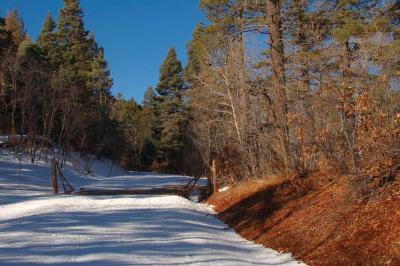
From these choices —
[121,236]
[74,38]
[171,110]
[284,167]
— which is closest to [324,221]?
[121,236]

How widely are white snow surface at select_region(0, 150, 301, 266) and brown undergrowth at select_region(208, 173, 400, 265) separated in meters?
0.43

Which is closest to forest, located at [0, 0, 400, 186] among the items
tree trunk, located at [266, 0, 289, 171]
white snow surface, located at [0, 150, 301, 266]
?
tree trunk, located at [266, 0, 289, 171]

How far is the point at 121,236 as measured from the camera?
9445mm

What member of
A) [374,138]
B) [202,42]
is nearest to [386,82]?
[374,138]

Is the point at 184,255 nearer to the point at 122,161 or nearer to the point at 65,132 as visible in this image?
the point at 65,132

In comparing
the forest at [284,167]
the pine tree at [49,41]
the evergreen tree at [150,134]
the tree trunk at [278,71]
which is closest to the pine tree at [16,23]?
the pine tree at [49,41]

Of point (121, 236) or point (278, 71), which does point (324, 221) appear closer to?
point (121, 236)

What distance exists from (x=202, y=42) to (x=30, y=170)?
12385 millimetres

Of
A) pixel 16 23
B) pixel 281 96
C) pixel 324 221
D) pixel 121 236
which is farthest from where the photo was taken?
pixel 16 23

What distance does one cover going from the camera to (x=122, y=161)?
5388 cm

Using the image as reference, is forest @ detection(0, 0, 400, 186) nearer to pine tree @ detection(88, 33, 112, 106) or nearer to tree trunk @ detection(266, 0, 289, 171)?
tree trunk @ detection(266, 0, 289, 171)

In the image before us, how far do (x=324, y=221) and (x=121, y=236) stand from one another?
Answer: 3.80 m

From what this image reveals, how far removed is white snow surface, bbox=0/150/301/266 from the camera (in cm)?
753

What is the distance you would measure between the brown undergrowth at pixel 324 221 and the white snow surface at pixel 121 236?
0.43 metres
